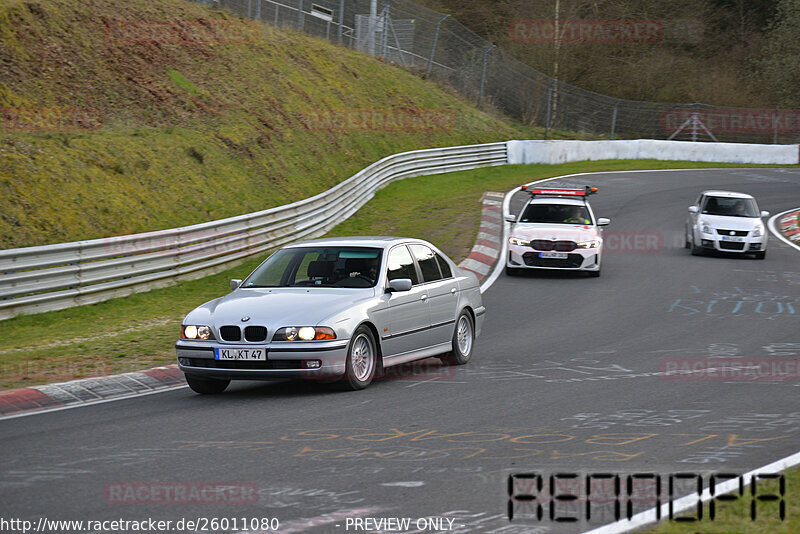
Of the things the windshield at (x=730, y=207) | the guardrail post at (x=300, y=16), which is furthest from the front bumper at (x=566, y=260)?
the guardrail post at (x=300, y=16)

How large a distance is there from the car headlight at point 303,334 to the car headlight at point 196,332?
0.65 m

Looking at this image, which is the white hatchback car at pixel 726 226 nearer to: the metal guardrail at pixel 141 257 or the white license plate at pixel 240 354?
the metal guardrail at pixel 141 257

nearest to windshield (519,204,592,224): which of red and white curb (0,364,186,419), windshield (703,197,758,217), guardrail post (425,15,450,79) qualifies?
windshield (703,197,758,217)

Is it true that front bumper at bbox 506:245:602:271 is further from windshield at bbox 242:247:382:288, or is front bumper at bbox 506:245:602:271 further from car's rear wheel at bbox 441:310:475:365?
windshield at bbox 242:247:382:288

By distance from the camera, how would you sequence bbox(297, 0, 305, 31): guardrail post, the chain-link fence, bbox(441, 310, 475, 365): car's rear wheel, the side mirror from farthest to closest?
1. the chain-link fence
2. bbox(297, 0, 305, 31): guardrail post
3. bbox(441, 310, 475, 365): car's rear wheel
4. the side mirror

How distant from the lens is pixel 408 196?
32906 millimetres

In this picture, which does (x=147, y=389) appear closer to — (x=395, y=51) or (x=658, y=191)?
(x=658, y=191)

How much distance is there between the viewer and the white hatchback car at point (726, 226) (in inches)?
922

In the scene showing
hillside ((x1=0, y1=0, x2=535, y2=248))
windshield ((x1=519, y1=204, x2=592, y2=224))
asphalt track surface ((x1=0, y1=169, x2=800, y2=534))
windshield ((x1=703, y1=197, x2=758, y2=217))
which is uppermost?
hillside ((x1=0, y1=0, x2=535, y2=248))

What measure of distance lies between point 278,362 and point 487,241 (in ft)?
49.6

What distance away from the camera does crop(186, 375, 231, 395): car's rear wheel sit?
9688 mm

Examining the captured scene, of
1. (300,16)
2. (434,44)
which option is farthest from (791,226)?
(434,44)

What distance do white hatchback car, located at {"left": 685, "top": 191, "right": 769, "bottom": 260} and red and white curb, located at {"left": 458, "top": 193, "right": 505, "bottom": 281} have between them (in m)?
4.63

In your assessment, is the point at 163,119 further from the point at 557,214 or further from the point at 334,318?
the point at 334,318
